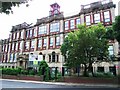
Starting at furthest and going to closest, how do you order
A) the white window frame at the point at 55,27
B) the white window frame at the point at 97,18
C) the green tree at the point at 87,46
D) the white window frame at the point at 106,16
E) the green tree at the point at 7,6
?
the white window frame at the point at 55,27 < the white window frame at the point at 97,18 < the white window frame at the point at 106,16 < the green tree at the point at 87,46 < the green tree at the point at 7,6

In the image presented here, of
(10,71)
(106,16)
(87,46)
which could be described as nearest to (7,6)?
(87,46)

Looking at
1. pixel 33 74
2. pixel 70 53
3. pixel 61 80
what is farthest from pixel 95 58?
pixel 33 74

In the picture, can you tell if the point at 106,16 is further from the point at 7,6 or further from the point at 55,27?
the point at 7,6

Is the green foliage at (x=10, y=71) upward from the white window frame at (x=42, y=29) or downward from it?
downward

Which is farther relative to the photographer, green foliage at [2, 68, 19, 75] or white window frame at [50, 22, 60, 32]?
white window frame at [50, 22, 60, 32]

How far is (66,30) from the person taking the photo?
40312 millimetres

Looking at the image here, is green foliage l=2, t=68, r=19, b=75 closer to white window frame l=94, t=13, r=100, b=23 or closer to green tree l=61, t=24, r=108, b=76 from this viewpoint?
green tree l=61, t=24, r=108, b=76

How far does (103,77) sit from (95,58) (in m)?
3.17

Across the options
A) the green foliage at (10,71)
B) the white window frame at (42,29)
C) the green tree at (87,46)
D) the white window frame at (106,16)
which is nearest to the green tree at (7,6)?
the green tree at (87,46)

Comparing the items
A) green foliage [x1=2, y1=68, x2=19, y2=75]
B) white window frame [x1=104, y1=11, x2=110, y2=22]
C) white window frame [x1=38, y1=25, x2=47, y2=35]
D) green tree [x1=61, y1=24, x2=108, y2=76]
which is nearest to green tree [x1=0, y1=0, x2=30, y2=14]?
green tree [x1=61, y1=24, x2=108, y2=76]

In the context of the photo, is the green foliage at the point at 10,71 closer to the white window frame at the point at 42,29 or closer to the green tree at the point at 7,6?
the white window frame at the point at 42,29

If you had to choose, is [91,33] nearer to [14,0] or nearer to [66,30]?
[66,30]

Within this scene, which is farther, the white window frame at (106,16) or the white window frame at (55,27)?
the white window frame at (55,27)

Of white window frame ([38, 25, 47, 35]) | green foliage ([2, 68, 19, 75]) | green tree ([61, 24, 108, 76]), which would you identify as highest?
white window frame ([38, 25, 47, 35])
